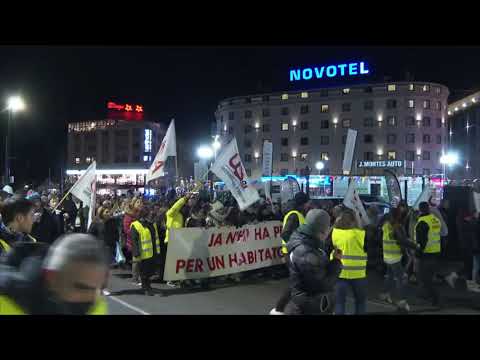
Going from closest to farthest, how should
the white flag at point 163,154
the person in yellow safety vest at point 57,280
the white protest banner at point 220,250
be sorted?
1. the person in yellow safety vest at point 57,280
2. the white protest banner at point 220,250
3. the white flag at point 163,154

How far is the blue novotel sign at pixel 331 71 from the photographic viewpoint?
255 ft

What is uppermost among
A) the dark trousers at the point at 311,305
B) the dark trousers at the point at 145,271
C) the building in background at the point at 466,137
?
the building in background at the point at 466,137

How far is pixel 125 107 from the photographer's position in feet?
403

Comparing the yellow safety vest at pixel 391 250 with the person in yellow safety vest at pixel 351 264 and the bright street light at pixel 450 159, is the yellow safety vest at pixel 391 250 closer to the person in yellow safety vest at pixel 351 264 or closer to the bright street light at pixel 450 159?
the person in yellow safety vest at pixel 351 264

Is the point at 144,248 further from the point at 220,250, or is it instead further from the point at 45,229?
the point at 45,229

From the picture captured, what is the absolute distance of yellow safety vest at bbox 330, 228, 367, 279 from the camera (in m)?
7.16

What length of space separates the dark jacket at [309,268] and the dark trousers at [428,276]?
17.9 ft

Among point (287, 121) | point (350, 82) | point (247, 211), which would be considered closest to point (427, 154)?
point (350, 82)

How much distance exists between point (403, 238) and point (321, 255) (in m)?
4.71

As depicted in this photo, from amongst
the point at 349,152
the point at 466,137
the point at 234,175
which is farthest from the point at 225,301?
the point at 466,137

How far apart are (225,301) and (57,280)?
793 centimetres

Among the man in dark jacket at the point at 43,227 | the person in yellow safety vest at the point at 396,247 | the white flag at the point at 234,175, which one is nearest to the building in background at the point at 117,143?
the man in dark jacket at the point at 43,227
